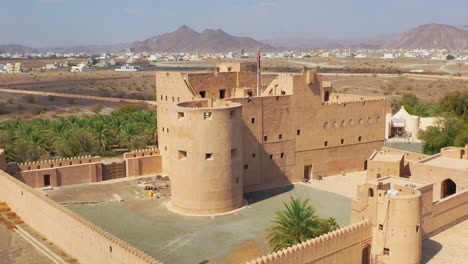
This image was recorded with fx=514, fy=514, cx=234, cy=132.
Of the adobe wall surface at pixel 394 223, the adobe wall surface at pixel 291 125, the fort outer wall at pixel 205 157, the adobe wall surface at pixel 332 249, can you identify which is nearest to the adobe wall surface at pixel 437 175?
the adobe wall surface at pixel 291 125

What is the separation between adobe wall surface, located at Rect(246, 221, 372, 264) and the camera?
1653 centimetres

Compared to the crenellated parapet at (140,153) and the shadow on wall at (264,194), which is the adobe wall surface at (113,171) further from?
the shadow on wall at (264,194)

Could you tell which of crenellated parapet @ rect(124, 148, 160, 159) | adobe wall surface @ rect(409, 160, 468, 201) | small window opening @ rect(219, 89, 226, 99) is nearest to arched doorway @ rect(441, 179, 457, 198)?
adobe wall surface @ rect(409, 160, 468, 201)

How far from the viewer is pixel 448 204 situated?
22297 mm

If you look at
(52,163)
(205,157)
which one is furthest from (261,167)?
(52,163)

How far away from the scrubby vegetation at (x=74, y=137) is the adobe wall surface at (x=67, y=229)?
8216mm

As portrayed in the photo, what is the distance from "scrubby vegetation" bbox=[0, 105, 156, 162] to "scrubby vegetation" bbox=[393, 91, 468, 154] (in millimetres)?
20761

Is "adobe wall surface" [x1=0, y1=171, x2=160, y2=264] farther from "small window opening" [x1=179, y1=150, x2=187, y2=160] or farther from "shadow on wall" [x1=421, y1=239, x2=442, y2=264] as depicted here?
"shadow on wall" [x1=421, y1=239, x2=442, y2=264]

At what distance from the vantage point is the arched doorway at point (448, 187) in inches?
1024

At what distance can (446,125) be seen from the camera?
132 feet

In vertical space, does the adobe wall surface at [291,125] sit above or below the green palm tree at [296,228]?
above

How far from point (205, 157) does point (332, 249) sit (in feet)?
30.4

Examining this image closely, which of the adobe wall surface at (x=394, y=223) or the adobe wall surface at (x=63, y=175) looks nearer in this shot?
the adobe wall surface at (x=394, y=223)

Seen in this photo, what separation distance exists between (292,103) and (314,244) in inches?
574
